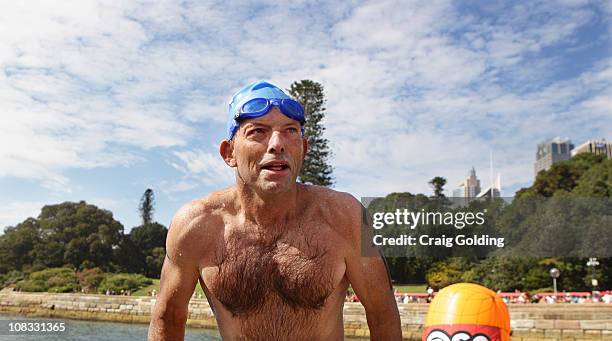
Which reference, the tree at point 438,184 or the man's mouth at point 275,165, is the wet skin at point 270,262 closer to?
the man's mouth at point 275,165

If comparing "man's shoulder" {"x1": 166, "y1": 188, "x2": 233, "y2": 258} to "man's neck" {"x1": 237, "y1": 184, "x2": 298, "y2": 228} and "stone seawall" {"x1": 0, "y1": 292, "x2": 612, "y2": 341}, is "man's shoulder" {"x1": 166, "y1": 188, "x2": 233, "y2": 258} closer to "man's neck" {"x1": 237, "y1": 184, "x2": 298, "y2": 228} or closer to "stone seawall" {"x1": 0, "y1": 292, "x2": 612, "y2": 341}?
"man's neck" {"x1": 237, "y1": 184, "x2": 298, "y2": 228}

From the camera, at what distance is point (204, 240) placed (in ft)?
10.0

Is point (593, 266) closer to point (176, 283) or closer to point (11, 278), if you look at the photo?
point (176, 283)

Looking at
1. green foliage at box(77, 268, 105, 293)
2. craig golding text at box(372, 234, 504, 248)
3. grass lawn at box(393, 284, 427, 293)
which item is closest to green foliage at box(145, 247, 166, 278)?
green foliage at box(77, 268, 105, 293)

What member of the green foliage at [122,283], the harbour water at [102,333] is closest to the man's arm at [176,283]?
the harbour water at [102,333]

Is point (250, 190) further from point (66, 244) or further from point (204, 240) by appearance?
point (66, 244)

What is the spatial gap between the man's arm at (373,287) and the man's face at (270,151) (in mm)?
498

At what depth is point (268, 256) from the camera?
9.84ft

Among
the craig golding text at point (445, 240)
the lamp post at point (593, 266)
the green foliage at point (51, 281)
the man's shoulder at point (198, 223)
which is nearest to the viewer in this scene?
the man's shoulder at point (198, 223)

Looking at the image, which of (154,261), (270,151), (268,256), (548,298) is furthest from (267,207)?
(154,261)

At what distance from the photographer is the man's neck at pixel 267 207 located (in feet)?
9.86

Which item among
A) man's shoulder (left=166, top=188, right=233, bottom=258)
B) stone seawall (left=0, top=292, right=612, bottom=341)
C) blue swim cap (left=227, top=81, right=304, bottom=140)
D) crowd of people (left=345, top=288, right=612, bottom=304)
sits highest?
blue swim cap (left=227, top=81, right=304, bottom=140)

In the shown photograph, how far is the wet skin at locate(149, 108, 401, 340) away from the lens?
2.96 meters

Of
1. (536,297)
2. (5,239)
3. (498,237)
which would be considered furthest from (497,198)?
(5,239)
